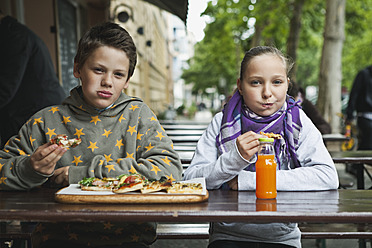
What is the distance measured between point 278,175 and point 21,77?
2.21 meters

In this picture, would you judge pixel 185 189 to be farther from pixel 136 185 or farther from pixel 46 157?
pixel 46 157

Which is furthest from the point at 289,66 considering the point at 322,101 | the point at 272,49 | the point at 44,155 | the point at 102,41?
the point at 322,101

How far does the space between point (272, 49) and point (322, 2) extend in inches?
640

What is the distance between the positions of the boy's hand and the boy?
3 centimetres

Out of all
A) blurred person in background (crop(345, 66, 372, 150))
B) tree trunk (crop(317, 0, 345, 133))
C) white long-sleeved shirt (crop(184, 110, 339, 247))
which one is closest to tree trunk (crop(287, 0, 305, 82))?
tree trunk (crop(317, 0, 345, 133))

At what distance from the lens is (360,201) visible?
186 cm

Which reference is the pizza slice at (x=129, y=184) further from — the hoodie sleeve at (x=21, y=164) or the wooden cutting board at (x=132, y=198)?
the hoodie sleeve at (x=21, y=164)

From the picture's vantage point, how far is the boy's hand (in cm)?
190

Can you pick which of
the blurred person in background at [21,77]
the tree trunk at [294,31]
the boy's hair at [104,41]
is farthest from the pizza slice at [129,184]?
the tree trunk at [294,31]

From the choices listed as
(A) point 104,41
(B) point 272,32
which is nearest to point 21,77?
(A) point 104,41

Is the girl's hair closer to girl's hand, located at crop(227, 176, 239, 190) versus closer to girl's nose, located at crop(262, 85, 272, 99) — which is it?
girl's nose, located at crop(262, 85, 272, 99)

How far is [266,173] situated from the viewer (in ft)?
→ 6.18

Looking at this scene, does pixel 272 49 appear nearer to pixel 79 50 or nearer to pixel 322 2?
pixel 79 50

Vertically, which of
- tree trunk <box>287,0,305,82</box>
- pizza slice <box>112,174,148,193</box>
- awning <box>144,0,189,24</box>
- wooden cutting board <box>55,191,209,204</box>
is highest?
tree trunk <box>287,0,305,82</box>
